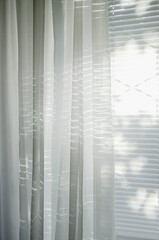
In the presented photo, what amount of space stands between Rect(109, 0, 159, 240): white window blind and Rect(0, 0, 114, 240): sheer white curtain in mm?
101

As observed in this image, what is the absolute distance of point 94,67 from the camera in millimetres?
1333

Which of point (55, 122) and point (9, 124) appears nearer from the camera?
point (55, 122)

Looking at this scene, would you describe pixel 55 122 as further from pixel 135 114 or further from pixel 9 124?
pixel 135 114

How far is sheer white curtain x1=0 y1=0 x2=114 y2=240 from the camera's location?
1325 mm

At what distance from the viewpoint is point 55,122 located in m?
1.41

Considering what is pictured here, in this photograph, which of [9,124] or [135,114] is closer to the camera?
[135,114]

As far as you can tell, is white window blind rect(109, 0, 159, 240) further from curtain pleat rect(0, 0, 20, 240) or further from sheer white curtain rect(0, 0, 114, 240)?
curtain pleat rect(0, 0, 20, 240)

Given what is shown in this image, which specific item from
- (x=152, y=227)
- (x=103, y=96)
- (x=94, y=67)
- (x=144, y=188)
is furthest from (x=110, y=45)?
(x=152, y=227)

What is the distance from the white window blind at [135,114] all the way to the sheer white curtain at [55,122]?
0.10 meters

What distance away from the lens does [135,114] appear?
54.1 inches

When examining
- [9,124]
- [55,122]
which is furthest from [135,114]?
[9,124]

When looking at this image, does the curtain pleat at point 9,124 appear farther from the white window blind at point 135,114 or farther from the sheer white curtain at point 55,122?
the white window blind at point 135,114

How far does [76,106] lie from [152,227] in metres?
0.70

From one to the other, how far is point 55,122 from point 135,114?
404 mm
